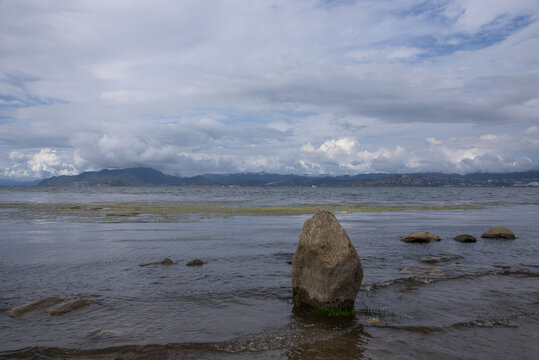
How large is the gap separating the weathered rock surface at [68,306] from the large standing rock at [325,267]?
7578mm

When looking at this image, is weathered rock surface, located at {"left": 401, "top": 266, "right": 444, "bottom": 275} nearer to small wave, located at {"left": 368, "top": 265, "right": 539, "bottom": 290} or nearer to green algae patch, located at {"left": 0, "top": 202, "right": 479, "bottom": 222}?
small wave, located at {"left": 368, "top": 265, "right": 539, "bottom": 290}

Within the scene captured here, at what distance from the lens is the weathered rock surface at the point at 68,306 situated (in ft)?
40.5

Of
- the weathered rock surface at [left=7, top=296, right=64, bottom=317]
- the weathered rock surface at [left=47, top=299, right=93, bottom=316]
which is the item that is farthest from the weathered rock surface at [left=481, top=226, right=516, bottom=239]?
the weathered rock surface at [left=7, top=296, right=64, bottom=317]

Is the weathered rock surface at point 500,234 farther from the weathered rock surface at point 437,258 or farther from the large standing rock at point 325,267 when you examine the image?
the large standing rock at point 325,267

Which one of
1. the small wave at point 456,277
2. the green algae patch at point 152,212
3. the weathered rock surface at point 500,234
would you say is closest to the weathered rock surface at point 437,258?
the small wave at point 456,277

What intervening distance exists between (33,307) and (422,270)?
16.7 m

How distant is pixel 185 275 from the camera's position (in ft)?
57.7

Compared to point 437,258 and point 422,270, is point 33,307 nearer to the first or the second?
point 422,270

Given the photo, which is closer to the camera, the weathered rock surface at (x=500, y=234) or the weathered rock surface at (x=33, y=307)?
the weathered rock surface at (x=33, y=307)

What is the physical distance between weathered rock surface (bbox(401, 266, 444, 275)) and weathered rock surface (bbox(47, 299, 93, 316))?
14127mm

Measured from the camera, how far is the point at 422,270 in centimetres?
1847

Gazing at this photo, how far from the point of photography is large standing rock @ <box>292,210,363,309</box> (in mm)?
12617

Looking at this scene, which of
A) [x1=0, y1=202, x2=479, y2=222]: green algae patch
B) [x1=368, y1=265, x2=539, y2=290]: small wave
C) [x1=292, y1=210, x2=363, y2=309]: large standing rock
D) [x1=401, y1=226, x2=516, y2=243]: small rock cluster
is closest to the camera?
[x1=292, y1=210, x2=363, y2=309]: large standing rock

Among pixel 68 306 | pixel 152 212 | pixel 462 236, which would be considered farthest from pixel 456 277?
pixel 152 212
